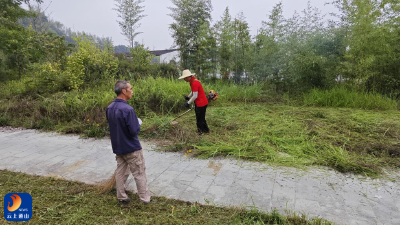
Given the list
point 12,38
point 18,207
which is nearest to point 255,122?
point 18,207

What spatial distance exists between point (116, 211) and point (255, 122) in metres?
3.35

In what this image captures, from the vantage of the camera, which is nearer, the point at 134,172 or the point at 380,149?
the point at 134,172

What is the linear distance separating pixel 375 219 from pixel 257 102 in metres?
5.18

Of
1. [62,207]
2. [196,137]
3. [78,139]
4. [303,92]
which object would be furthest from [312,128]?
[78,139]

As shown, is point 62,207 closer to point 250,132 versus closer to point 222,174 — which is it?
point 222,174

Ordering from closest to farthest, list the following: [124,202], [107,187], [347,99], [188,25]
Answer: [124,202], [107,187], [347,99], [188,25]

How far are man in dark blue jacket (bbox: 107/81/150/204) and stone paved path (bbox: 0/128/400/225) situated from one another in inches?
11.8

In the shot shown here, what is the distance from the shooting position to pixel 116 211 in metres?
2.07

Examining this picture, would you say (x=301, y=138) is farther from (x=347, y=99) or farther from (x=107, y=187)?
(x=347, y=99)

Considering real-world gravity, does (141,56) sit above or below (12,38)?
below

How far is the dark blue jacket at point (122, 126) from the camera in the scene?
2061 millimetres

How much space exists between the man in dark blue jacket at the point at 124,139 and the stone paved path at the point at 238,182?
30 cm

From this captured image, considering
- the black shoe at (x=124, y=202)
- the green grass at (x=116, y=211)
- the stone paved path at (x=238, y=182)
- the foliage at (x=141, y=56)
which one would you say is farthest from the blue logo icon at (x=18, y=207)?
the foliage at (x=141, y=56)

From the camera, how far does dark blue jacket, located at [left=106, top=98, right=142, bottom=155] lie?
6.76 feet
